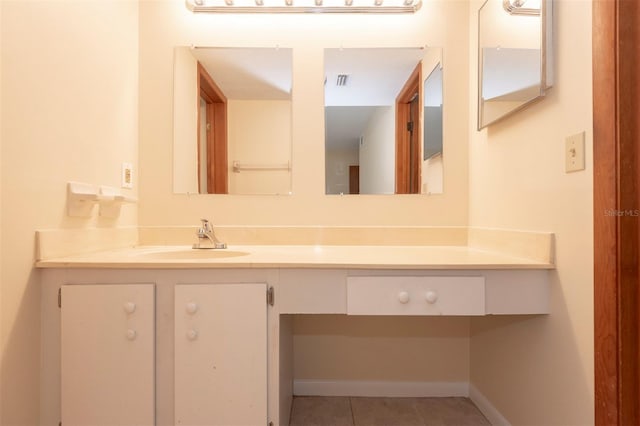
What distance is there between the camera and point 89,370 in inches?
40.1

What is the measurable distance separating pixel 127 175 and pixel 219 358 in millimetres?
968

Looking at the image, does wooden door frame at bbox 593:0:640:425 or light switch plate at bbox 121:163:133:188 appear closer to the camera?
wooden door frame at bbox 593:0:640:425

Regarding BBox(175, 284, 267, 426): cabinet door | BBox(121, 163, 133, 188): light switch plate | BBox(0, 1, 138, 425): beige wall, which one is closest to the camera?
BBox(0, 1, 138, 425): beige wall

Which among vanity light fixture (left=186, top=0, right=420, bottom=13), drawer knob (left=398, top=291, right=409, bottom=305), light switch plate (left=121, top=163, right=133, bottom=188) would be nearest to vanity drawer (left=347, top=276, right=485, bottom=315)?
drawer knob (left=398, top=291, right=409, bottom=305)

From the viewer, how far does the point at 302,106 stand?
1599mm

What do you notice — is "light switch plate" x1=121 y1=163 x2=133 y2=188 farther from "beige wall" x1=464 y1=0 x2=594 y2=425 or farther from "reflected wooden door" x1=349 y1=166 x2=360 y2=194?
"beige wall" x1=464 y1=0 x2=594 y2=425

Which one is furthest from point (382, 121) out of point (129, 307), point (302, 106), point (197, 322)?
point (129, 307)

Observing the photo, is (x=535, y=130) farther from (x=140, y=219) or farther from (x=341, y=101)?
(x=140, y=219)

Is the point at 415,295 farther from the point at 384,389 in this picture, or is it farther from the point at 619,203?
the point at 384,389

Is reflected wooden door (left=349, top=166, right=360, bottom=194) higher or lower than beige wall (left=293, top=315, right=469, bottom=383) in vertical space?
higher

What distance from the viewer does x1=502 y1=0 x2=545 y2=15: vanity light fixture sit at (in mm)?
1050

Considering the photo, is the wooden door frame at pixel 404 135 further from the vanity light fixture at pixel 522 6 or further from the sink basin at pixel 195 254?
the sink basin at pixel 195 254

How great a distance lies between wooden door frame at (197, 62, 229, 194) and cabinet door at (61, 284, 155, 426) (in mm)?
707

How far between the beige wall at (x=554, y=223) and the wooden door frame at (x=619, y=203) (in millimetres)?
50
